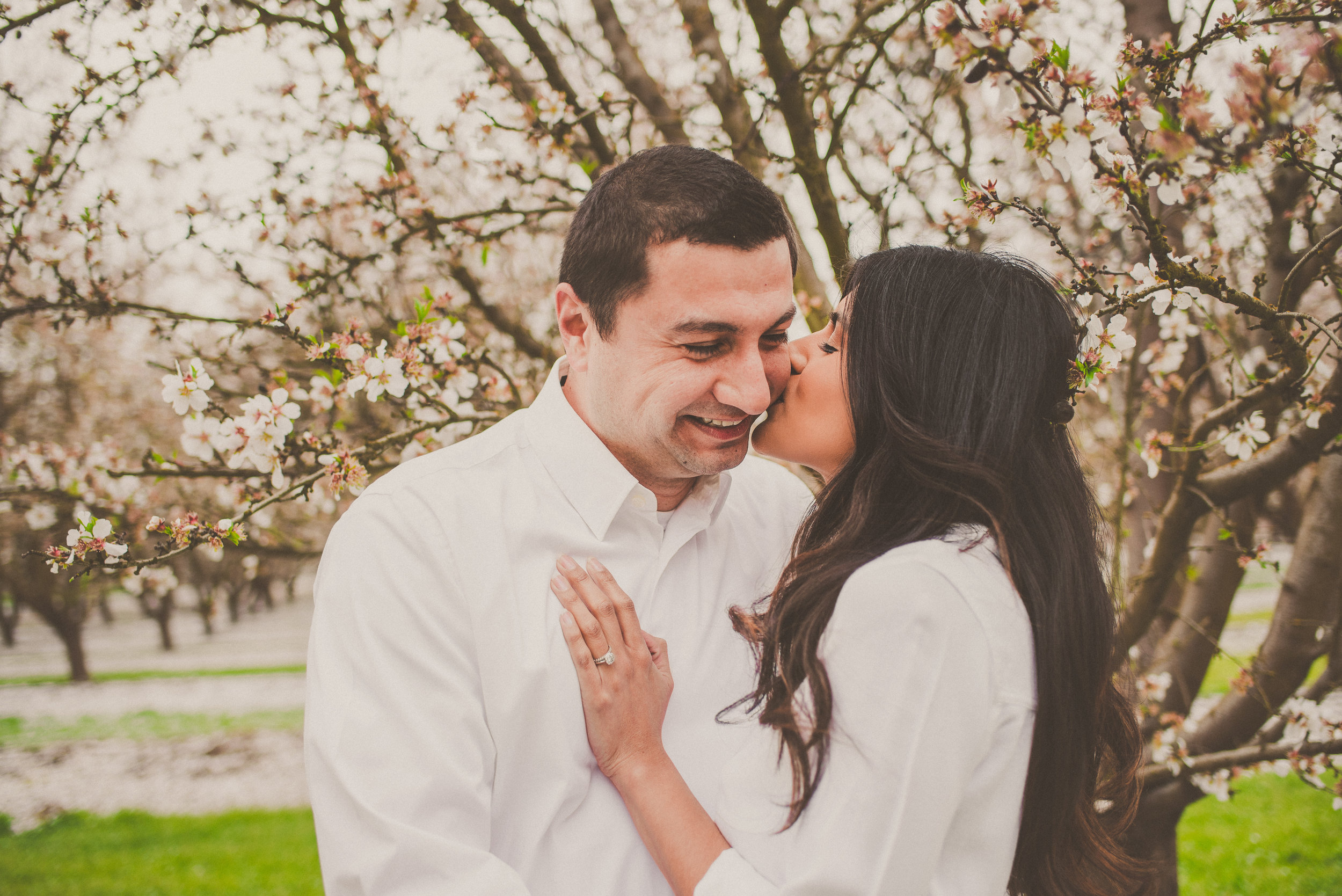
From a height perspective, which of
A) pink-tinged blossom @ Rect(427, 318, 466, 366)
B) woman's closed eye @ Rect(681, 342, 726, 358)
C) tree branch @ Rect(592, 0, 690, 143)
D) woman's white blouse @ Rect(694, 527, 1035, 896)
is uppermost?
tree branch @ Rect(592, 0, 690, 143)

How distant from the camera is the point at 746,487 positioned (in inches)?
96.7

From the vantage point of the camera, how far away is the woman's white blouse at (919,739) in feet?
4.46

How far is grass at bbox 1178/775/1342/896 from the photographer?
5.71m

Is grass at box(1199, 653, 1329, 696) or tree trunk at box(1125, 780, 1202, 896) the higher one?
tree trunk at box(1125, 780, 1202, 896)

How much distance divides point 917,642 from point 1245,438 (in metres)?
2.06

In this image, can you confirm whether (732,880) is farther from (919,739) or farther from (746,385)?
(746,385)

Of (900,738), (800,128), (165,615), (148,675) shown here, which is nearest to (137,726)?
(148,675)

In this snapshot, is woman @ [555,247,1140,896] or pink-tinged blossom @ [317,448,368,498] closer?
woman @ [555,247,1140,896]

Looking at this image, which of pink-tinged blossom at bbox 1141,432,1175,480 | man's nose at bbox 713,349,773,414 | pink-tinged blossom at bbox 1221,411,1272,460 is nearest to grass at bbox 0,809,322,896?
man's nose at bbox 713,349,773,414

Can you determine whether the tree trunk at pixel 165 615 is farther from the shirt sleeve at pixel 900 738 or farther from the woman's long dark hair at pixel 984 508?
the shirt sleeve at pixel 900 738

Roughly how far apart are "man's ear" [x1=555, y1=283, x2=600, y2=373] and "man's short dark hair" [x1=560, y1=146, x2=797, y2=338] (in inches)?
1.2

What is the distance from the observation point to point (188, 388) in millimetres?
2428

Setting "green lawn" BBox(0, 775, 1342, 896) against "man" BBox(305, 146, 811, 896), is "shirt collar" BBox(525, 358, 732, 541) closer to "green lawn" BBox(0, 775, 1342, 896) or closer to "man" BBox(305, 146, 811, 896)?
"man" BBox(305, 146, 811, 896)

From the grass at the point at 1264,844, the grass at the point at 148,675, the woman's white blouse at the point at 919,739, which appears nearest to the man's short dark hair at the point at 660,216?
the woman's white blouse at the point at 919,739
